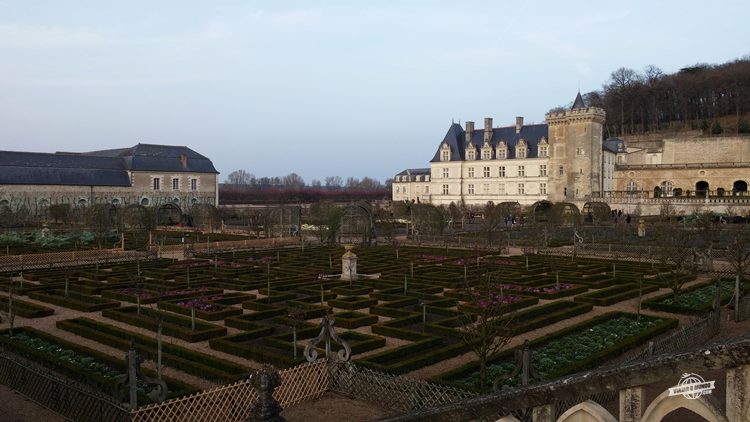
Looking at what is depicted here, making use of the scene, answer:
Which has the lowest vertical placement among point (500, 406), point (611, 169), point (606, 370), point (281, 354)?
point (281, 354)

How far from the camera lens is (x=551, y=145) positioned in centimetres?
6134

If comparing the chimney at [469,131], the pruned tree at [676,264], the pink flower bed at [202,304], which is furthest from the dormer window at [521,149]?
the pink flower bed at [202,304]

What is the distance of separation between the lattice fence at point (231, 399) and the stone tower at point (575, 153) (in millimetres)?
52755

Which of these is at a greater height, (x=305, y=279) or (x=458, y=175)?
(x=458, y=175)

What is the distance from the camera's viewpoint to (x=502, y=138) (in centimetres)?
6638

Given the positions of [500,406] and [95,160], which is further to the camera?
[95,160]

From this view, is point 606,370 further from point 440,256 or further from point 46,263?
point 46,263

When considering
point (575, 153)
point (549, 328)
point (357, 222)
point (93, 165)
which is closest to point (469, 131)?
point (575, 153)

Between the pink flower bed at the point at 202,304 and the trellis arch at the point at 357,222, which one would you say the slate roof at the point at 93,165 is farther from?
the pink flower bed at the point at 202,304

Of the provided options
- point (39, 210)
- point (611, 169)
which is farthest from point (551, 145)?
point (39, 210)

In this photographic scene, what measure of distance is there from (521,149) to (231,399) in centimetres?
5814

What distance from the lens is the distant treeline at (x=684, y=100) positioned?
253 feet

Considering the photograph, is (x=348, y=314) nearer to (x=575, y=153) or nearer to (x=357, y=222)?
(x=357, y=222)

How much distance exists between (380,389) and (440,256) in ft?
67.7
